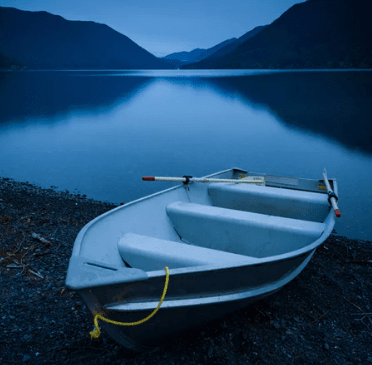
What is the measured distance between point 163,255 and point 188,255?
0.26m

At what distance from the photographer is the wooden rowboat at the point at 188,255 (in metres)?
2.61

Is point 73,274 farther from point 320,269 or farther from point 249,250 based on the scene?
point 320,269

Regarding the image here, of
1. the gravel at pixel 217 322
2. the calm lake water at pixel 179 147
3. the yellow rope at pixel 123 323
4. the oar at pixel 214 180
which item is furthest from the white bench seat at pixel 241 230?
the calm lake water at pixel 179 147

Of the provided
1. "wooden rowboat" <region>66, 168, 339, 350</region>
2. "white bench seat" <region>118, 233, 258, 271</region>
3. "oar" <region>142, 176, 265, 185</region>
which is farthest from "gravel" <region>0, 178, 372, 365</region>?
"oar" <region>142, 176, 265, 185</region>

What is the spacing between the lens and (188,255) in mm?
3311

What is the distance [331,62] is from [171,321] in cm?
18945

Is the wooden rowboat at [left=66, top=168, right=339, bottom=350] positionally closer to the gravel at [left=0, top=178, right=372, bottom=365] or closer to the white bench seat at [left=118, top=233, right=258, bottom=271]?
the white bench seat at [left=118, top=233, right=258, bottom=271]

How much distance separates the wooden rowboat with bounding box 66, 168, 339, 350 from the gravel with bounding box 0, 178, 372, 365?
404mm

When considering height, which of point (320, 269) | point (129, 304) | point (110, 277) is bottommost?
point (320, 269)

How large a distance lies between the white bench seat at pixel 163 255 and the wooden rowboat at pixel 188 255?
1 cm

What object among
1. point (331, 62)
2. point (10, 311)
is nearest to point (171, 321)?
point (10, 311)

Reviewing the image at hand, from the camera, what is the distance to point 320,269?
5.19 m

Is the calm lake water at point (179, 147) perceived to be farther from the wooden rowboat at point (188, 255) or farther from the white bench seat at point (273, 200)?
the wooden rowboat at point (188, 255)

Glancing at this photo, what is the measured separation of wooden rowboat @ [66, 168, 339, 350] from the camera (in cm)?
261
